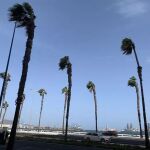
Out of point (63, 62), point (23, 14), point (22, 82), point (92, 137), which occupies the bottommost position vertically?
point (92, 137)

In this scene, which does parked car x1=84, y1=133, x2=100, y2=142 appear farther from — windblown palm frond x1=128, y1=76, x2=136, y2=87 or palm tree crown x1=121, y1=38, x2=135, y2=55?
windblown palm frond x1=128, y1=76, x2=136, y2=87

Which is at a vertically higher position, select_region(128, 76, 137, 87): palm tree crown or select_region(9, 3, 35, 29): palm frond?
select_region(128, 76, 137, 87): palm tree crown

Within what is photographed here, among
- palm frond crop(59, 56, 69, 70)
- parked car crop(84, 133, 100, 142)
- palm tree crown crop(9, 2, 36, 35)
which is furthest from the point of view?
palm frond crop(59, 56, 69, 70)

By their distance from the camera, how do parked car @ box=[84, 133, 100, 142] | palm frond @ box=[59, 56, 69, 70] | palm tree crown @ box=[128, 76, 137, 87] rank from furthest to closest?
palm tree crown @ box=[128, 76, 137, 87]
palm frond @ box=[59, 56, 69, 70]
parked car @ box=[84, 133, 100, 142]

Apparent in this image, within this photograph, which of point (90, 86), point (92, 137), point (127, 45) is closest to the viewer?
point (127, 45)

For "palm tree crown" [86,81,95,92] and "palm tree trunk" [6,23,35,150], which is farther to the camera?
"palm tree crown" [86,81,95,92]

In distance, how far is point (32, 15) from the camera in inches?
1182

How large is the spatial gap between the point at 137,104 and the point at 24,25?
58.3 metres

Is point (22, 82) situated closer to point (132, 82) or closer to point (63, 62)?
point (63, 62)

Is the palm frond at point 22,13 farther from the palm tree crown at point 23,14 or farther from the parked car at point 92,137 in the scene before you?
the parked car at point 92,137

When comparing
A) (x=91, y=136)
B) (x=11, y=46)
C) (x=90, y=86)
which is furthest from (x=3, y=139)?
(x=90, y=86)

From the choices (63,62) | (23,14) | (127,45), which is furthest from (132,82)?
(23,14)

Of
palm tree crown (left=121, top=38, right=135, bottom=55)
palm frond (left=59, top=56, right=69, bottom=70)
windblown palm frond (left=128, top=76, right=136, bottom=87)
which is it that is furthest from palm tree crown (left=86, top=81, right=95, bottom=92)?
palm tree crown (left=121, top=38, right=135, bottom=55)

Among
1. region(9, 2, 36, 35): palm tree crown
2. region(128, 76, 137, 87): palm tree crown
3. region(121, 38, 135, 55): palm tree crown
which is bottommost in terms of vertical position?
region(9, 2, 36, 35): palm tree crown
